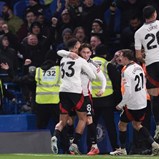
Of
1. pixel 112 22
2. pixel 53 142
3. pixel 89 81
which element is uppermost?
pixel 112 22

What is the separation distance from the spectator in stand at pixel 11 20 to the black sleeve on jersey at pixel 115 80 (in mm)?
5421

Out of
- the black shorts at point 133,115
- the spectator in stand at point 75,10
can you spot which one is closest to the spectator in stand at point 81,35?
the spectator in stand at point 75,10

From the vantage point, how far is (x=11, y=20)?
76.3 ft

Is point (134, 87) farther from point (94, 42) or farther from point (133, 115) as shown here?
point (94, 42)

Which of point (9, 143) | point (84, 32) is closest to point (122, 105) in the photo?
point (9, 143)

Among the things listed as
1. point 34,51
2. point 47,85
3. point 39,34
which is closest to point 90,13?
point 39,34

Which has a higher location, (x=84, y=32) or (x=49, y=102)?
(x=84, y=32)

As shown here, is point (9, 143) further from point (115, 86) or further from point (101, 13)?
point (101, 13)

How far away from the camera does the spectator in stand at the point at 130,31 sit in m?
20.1

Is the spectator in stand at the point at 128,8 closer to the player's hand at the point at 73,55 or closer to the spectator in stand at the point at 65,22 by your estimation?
the spectator in stand at the point at 65,22

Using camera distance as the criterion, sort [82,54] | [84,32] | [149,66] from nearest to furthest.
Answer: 1. [149,66]
2. [82,54]
3. [84,32]

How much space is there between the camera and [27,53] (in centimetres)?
2097

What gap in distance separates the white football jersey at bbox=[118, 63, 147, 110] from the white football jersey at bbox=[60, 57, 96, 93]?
2.38 feet

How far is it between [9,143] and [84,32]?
182 inches
